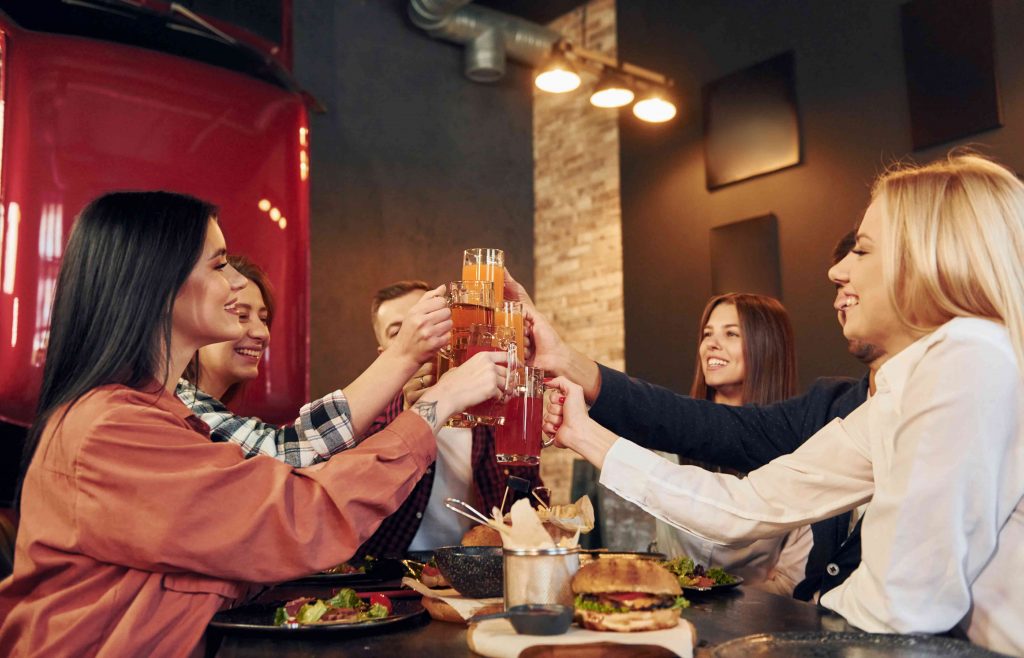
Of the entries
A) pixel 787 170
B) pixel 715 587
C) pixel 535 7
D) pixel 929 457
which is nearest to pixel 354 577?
pixel 715 587

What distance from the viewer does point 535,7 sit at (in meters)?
7.06


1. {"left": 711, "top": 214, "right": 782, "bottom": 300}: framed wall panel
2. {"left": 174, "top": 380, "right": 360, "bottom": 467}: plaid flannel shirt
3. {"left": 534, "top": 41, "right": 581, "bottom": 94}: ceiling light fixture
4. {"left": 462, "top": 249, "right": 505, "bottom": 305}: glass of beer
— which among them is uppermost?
{"left": 534, "top": 41, "right": 581, "bottom": 94}: ceiling light fixture

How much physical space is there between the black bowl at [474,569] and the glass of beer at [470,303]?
51 cm

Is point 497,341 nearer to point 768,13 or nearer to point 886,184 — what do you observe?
point 886,184

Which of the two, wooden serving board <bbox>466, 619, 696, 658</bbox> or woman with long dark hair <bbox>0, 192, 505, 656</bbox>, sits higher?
woman with long dark hair <bbox>0, 192, 505, 656</bbox>

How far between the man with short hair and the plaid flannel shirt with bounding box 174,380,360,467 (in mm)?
522

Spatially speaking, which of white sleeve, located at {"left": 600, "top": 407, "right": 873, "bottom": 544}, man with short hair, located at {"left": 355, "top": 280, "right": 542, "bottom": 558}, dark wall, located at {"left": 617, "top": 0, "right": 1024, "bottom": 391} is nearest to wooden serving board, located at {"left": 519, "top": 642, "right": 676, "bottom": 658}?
white sleeve, located at {"left": 600, "top": 407, "right": 873, "bottom": 544}

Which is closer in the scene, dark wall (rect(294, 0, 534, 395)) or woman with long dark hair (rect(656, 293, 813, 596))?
woman with long dark hair (rect(656, 293, 813, 596))

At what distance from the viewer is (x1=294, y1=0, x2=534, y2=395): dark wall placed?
5.99 metres

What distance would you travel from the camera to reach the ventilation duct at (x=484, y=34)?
6.28m

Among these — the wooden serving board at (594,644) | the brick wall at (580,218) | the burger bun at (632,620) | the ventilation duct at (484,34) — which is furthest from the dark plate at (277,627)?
the ventilation duct at (484,34)

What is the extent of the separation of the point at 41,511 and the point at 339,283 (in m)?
4.49

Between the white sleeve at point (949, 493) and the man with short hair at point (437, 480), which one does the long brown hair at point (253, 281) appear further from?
the white sleeve at point (949, 493)

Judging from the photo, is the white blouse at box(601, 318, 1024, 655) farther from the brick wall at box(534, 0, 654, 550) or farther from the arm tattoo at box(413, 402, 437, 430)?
the brick wall at box(534, 0, 654, 550)
